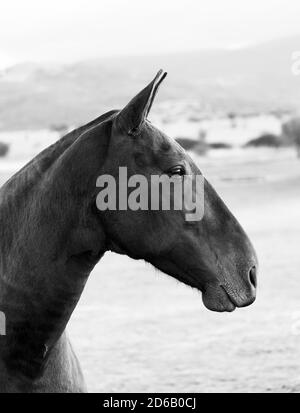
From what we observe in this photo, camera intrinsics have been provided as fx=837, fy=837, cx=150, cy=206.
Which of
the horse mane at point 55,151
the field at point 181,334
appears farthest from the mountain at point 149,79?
the horse mane at point 55,151

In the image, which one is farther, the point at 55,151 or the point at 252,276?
the point at 55,151

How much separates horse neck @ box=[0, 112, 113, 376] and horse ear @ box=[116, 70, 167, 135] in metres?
0.10

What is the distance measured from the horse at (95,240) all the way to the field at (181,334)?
195cm

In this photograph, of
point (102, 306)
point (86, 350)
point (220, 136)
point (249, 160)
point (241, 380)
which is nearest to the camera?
point (241, 380)

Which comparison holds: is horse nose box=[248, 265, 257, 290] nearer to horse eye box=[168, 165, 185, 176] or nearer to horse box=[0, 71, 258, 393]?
horse box=[0, 71, 258, 393]

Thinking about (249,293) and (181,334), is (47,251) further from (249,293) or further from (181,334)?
(181,334)

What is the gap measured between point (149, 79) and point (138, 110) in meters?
103

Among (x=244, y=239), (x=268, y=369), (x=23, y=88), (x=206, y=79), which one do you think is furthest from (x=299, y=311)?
(x=206, y=79)

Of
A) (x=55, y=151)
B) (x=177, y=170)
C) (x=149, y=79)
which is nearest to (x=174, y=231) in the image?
(x=177, y=170)

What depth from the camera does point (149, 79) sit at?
103938 millimetres

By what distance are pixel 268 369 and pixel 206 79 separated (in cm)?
11353

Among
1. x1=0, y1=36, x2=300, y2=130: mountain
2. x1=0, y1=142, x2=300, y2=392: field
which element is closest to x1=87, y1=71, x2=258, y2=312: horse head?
x1=0, y1=142, x2=300, y2=392: field

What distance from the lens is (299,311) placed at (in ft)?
30.7
